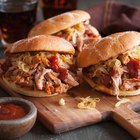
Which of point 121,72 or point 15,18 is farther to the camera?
point 15,18

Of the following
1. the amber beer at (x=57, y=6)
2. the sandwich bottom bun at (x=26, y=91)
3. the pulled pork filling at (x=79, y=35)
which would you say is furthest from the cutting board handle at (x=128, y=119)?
the amber beer at (x=57, y=6)

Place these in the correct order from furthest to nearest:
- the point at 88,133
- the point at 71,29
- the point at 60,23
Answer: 1. the point at 71,29
2. the point at 60,23
3. the point at 88,133

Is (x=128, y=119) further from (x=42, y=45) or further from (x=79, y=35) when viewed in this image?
(x=79, y=35)

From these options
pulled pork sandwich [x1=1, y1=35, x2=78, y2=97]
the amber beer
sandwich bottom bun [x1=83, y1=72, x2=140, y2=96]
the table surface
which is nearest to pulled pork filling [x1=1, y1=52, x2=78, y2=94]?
pulled pork sandwich [x1=1, y1=35, x2=78, y2=97]

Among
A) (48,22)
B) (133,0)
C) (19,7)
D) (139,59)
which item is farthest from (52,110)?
(133,0)

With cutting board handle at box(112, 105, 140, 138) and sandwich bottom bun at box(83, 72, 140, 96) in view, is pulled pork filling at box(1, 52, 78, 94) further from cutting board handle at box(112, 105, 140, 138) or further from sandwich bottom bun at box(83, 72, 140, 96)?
cutting board handle at box(112, 105, 140, 138)

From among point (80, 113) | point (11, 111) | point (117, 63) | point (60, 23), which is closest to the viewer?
point (11, 111)

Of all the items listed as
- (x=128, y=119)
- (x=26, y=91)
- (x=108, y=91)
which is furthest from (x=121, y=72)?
(x=26, y=91)
